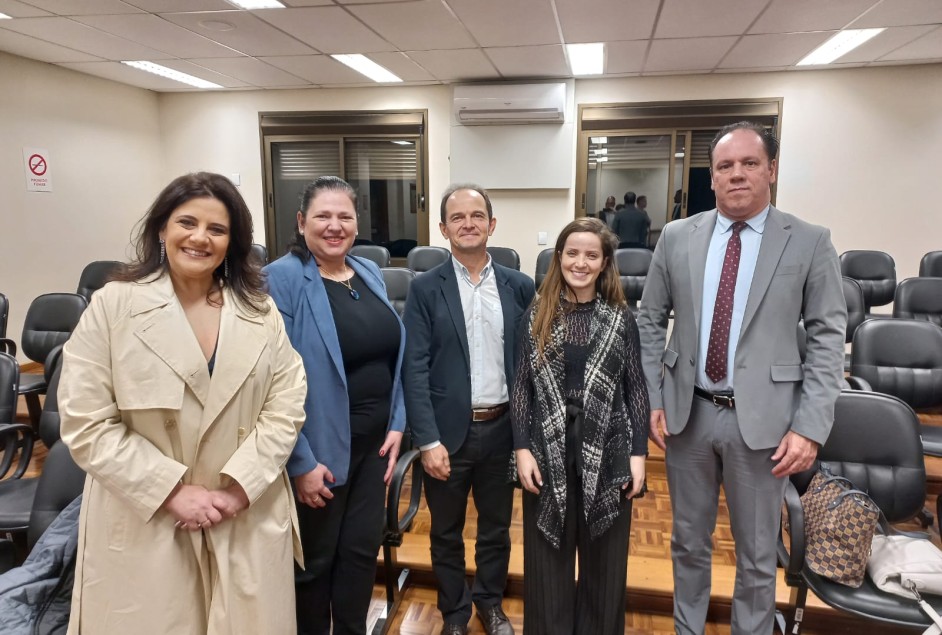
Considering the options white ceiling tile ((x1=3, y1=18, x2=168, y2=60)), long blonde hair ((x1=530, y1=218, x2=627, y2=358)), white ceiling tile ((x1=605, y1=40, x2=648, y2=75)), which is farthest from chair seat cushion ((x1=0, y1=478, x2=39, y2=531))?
white ceiling tile ((x1=605, y1=40, x2=648, y2=75))

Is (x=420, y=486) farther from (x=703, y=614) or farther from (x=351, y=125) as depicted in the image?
(x=351, y=125)

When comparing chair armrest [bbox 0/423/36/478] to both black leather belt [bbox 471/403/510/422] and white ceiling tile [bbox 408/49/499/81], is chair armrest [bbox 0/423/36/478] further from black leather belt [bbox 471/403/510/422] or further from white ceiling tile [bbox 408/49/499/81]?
white ceiling tile [bbox 408/49/499/81]

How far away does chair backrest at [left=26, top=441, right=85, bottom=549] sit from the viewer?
1.72 meters

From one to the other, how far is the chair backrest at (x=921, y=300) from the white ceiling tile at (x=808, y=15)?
1946 millimetres

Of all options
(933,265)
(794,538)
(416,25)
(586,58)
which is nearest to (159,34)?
(416,25)

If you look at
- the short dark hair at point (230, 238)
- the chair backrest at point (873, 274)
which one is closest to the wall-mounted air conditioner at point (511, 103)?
the chair backrest at point (873, 274)

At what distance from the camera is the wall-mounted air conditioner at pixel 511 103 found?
5590mm

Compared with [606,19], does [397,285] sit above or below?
below

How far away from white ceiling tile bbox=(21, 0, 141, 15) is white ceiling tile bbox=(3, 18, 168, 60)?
239 millimetres

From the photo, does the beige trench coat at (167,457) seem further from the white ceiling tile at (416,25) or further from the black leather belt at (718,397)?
the white ceiling tile at (416,25)

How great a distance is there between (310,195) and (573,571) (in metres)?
1.34

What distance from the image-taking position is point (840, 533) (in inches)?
64.5

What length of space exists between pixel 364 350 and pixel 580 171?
16.4ft

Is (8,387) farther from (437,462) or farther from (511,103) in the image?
(511,103)
